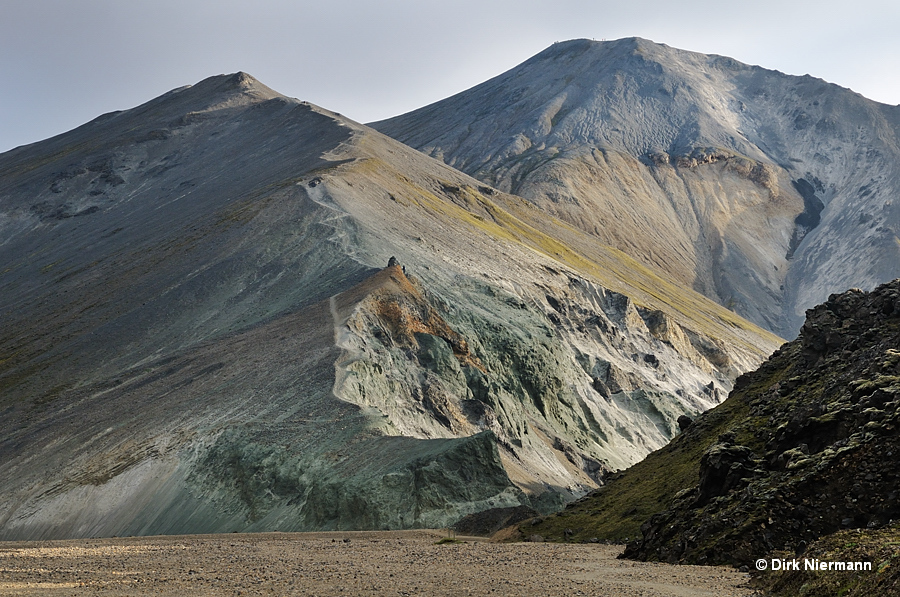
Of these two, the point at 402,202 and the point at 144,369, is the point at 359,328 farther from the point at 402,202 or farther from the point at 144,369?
the point at 402,202

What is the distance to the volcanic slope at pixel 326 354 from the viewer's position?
54.6 meters

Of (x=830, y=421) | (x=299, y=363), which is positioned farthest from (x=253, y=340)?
(x=830, y=421)

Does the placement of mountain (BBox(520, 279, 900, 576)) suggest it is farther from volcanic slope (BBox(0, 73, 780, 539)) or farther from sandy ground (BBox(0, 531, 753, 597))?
volcanic slope (BBox(0, 73, 780, 539))

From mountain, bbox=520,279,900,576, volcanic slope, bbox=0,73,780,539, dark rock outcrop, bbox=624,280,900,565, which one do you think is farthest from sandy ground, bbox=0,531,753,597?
volcanic slope, bbox=0,73,780,539

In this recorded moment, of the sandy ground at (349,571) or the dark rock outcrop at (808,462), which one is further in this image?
the dark rock outcrop at (808,462)

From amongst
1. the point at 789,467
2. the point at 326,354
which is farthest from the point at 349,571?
the point at 326,354

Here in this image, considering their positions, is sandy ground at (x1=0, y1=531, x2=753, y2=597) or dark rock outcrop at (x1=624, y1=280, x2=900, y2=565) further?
dark rock outcrop at (x1=624, y1=280, x2=900, y2=565)

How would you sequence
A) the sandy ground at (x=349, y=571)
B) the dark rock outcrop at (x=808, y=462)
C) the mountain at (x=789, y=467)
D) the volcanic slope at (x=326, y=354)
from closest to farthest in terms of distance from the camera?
1. the sandy ground at (x=349, y=571)
2. the dark rock outcrop at (x=808, y=462)
3. the mountain at (x=789, y=467)
4. the volcanic slope at (x=326, y=354)

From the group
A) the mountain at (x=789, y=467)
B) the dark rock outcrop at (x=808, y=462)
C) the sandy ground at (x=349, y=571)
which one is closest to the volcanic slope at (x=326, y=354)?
the mountain at (x=789, y=467)

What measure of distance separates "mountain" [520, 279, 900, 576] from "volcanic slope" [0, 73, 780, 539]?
42.7 feet

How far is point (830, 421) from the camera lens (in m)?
31.1

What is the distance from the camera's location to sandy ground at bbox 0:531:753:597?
2336 centimetres

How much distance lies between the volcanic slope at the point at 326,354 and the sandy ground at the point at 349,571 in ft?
45.4

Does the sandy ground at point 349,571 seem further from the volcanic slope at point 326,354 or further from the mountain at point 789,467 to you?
the volcanic slope at point 326,354
